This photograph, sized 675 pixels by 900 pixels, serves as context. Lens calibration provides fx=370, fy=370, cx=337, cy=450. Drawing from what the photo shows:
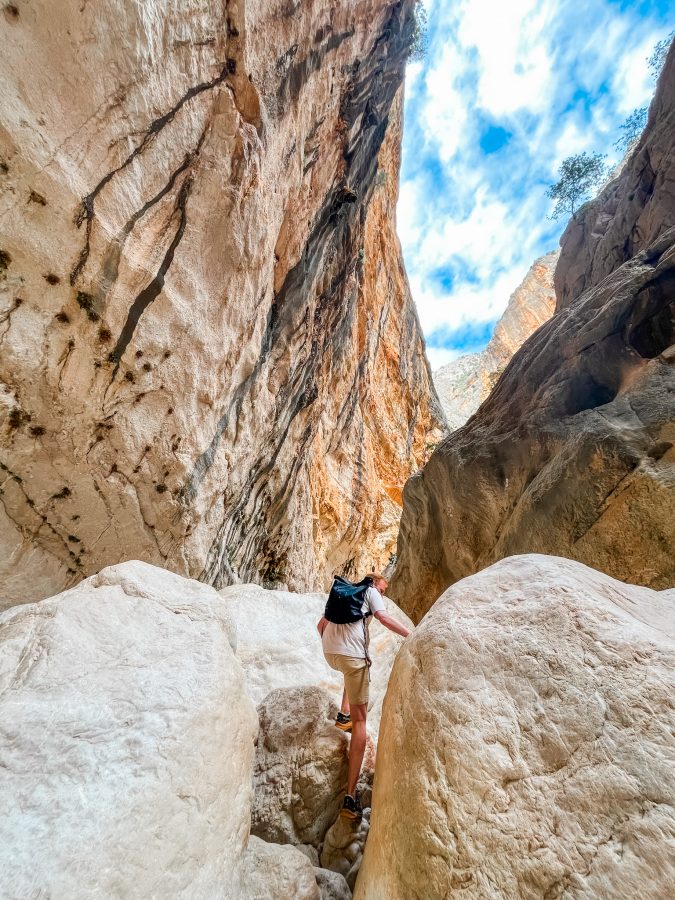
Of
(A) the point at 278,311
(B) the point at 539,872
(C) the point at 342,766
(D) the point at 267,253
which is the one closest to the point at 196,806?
(C) the point at 342,766

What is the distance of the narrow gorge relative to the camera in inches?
68.7

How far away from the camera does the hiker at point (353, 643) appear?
2.89 metres

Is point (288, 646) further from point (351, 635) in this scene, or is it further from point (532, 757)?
point (532, 757)

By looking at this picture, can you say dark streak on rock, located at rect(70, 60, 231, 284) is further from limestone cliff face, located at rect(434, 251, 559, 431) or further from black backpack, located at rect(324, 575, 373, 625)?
limestone cliff face, located at rect(434, 251, 559, 431)

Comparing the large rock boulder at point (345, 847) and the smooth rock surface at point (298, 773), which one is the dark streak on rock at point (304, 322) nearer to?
the smooth rock surface at point (298, 773)

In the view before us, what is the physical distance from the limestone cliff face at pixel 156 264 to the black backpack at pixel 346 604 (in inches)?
148

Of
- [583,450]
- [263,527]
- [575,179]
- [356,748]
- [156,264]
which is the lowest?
[356,748]

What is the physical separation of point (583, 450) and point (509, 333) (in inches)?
1876

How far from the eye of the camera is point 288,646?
218 inches

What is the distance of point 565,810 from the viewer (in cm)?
168

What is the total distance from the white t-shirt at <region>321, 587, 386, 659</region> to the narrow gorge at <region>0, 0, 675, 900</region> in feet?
1.49

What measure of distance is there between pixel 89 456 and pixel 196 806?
4.49 meters

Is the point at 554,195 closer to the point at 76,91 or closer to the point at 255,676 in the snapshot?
the point at 76,91

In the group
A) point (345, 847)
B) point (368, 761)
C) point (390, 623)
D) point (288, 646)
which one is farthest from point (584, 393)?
point (345, 847)
